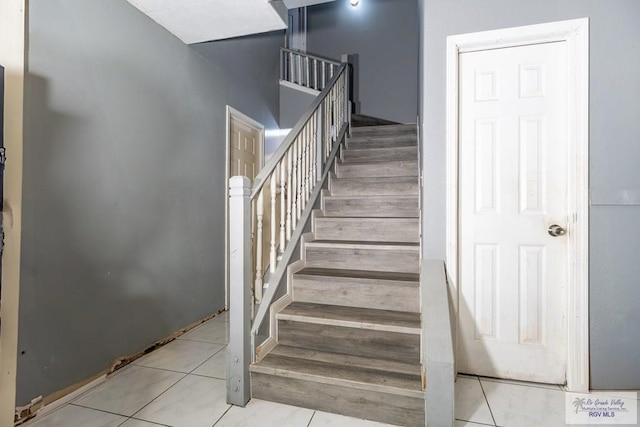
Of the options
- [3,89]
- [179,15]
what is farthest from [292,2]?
[3,89]

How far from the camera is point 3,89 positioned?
1.04 metres

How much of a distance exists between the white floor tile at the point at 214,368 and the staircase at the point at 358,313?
1.24 feet

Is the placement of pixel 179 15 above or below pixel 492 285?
above

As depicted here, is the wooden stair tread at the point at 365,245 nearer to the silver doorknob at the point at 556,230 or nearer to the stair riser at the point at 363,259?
the stair riser at the point at 363,259

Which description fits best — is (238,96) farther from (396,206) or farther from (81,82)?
(396,206)

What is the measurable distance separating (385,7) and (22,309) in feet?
19.8

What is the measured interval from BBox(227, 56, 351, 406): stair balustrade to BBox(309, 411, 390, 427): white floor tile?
39 centimetres

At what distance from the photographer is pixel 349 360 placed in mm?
1704

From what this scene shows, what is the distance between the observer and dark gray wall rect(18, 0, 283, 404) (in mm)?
1535

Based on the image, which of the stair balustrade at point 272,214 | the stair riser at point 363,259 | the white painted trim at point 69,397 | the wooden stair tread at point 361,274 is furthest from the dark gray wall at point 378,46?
the white painted trim at point 69,397

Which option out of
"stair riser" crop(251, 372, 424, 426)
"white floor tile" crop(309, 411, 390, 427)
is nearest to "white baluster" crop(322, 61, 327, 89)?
"stair riser" crop(251, 372, 424, 426)

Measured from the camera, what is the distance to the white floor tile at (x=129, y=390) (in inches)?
63.6

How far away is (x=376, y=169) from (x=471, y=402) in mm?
2113

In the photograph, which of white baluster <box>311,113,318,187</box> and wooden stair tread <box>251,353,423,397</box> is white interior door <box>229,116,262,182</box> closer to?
white baluster <box>311,113,318,187</box>
